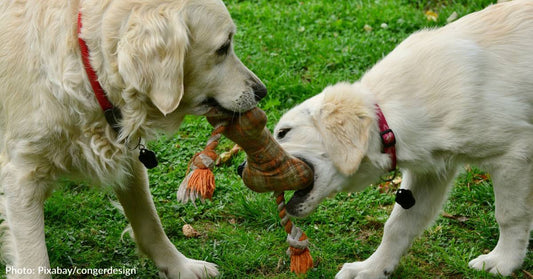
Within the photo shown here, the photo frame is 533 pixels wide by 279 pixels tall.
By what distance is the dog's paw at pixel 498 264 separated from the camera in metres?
3.55

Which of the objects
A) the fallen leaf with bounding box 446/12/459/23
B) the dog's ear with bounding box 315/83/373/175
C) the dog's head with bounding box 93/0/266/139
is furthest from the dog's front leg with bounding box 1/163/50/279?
the fallen leaf with bounding box 446/12/459/23

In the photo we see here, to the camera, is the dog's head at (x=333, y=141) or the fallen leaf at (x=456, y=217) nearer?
the dog's head at (x=333, y=141)

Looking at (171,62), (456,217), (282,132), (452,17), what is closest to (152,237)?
(282,132)

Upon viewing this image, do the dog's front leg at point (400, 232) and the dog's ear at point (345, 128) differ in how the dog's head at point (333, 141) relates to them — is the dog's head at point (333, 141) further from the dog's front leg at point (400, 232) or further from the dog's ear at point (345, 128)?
the dog's front leg at point (400, 232)

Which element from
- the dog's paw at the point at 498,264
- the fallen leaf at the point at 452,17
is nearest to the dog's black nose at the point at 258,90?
the dog's paw at the point at 498,264

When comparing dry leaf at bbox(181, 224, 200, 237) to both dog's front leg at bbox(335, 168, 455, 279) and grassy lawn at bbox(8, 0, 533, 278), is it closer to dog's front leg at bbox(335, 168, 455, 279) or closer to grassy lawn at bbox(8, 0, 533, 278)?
grassy lawn at bbox(8, 0, 533, 278)

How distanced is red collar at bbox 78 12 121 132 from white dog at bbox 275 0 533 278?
94cm

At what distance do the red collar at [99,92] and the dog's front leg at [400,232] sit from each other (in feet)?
4.98

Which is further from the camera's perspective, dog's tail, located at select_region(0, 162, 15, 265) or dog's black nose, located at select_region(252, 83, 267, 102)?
dog's tail, located at select_region(0, 162, 15, 265)

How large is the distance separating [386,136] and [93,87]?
4.76ft

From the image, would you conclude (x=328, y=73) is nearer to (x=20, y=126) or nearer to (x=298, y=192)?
(x=298, y=192)

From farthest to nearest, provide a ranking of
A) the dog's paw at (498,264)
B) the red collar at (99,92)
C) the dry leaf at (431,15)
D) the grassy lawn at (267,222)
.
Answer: the dry leaf at (431,15), the grassy lawn at (267,222), the dog's paw at (498,264), the red collar at (99,92)

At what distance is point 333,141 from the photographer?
337 centimetres

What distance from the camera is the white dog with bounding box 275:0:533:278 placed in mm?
3334
